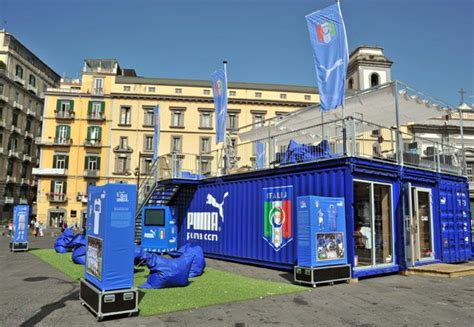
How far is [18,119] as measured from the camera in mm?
54406

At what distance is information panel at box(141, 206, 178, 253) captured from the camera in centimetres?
1822

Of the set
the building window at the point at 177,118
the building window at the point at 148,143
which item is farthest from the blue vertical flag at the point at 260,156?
the building window at the point at 148,143

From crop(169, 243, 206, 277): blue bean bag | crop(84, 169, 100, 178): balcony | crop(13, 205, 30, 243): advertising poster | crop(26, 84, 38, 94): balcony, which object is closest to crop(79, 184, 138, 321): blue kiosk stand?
crop(169, 243, 206, 277): blue bean bag

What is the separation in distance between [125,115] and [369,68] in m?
33.2

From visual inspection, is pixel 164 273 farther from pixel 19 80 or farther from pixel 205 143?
pixel 19 80

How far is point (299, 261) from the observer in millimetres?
10188

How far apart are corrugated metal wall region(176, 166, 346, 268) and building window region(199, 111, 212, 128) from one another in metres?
32.5

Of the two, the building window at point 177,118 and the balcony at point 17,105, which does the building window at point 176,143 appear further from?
the balcony at point 17,105

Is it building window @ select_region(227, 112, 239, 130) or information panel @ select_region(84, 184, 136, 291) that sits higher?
building window @ select_region(227, 112, 239, 130)

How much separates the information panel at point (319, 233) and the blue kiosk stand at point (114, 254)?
4.71 m

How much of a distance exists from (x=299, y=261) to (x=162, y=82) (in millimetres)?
43291

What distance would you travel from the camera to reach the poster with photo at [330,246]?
1003cm

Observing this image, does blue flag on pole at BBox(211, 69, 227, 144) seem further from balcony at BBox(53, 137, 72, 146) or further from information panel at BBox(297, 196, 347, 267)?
balcony at BBox(53, 137, 72, 146)

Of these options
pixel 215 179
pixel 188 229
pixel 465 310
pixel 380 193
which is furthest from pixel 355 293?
pixel 188 229
